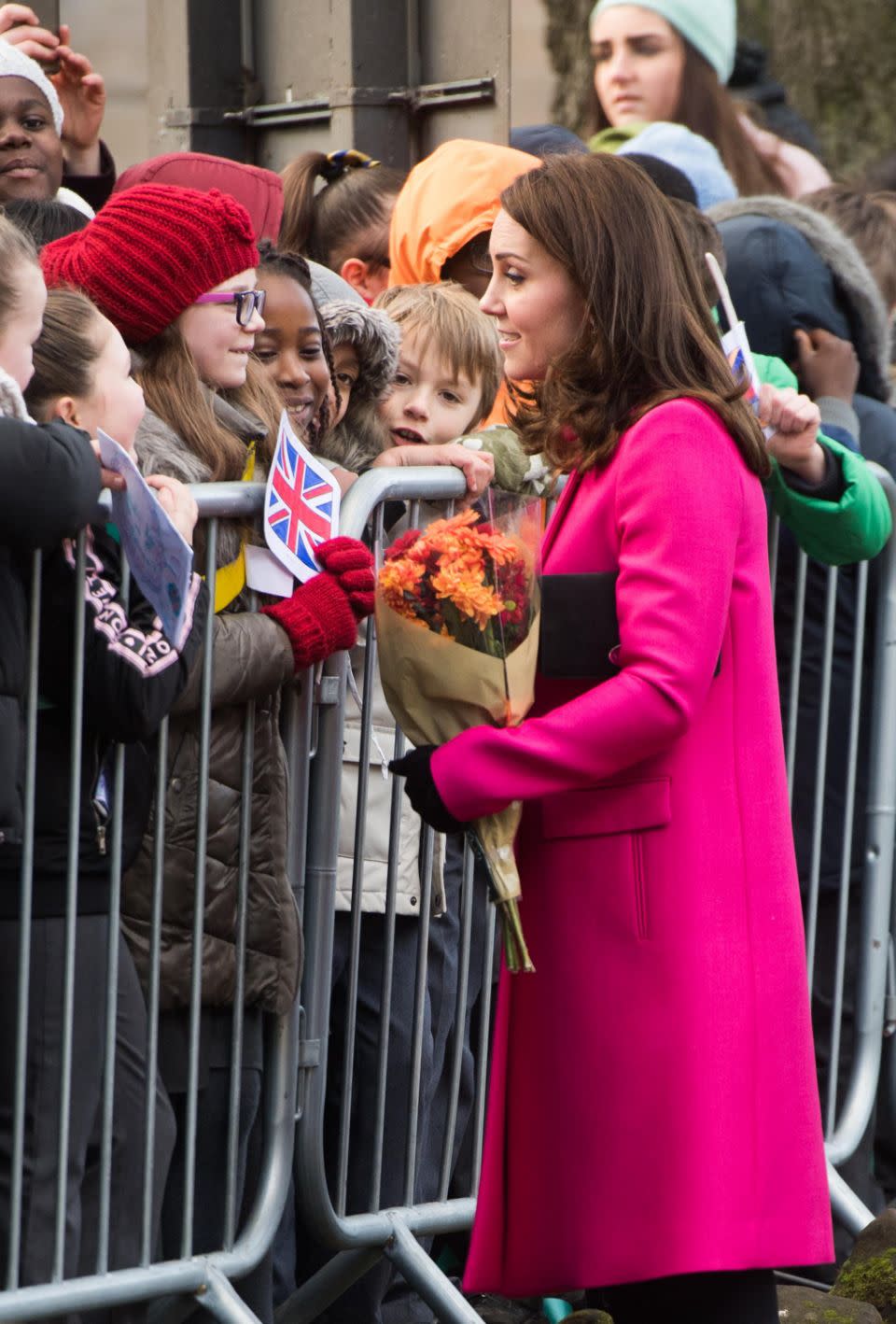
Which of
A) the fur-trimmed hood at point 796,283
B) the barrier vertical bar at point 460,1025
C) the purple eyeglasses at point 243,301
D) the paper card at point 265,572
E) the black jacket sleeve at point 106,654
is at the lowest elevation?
the barrier vertical bar at point 460,1025

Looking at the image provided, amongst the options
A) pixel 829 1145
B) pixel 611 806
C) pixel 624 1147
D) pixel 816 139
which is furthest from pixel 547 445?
pixel 816 139

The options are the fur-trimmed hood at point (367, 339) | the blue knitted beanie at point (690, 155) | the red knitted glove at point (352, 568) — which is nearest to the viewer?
the red knitted glove at point (352, 568)

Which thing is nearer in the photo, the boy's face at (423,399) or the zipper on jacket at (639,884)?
the zipper on jacket at (639,884)

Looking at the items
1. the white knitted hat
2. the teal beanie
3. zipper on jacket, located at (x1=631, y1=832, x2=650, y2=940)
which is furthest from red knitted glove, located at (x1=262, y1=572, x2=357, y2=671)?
the teal beanie

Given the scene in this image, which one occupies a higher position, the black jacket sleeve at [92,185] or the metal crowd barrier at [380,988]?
the black jacket sleeve at [92,185]

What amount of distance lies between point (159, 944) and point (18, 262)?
111cm

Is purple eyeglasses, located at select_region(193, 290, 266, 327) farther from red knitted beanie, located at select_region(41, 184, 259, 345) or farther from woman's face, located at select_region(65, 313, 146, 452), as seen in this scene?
woman's face, located at select_region(65, 313, 146, 452)

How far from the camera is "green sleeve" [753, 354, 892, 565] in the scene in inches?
164

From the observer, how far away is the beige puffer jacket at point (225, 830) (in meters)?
3.43

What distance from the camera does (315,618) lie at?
3477 mm

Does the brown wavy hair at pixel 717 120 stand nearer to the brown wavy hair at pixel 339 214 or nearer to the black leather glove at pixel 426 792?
the brown wavy hair at pixel 339 214

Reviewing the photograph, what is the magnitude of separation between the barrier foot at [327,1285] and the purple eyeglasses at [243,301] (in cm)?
171

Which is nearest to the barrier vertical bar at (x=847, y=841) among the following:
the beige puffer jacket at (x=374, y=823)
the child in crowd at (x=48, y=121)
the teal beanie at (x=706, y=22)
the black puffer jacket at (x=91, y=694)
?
the beige puffer jacket at (x=374, y=823)

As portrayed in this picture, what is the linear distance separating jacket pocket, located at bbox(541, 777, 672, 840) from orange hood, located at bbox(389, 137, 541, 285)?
7.60 feet
